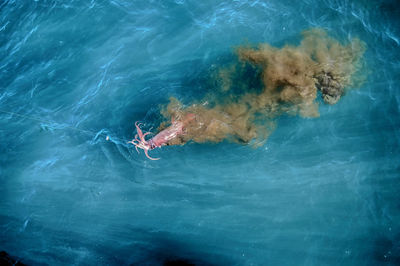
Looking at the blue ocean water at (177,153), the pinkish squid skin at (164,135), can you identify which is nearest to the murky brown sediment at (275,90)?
the pinkish squid skin at (164,135)

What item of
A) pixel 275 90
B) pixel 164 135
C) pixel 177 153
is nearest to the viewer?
pixel 275 90

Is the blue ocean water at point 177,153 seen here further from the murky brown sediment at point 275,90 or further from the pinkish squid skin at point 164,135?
the pinkish squid skin at point 164,135

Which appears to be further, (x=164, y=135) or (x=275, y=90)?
(x=164, y=135)

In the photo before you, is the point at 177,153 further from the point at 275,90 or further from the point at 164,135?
the point at 275,90

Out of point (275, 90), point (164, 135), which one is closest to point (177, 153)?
point (164, 135)

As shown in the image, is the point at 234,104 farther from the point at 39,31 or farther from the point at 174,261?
the point at 39,31

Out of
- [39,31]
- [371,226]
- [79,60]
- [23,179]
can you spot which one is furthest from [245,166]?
[39,31]

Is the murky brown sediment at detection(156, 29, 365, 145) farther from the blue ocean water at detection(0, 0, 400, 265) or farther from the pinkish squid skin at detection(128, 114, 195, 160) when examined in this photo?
the blue ocean water at detection(0, 0, 400, 265)
